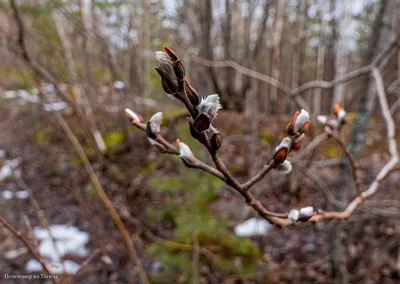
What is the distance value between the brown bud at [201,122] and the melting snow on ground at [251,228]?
11.4ft

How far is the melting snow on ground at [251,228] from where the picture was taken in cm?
390

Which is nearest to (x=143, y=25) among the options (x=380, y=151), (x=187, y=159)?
(x=380, y=151)

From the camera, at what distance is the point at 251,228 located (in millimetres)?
4043

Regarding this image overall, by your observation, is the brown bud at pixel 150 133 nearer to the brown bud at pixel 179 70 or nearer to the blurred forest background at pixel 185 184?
the brown bud at pixel 179 70

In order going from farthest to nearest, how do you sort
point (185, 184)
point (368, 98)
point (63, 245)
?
point (63, 245) < point (185, 184) < point (368, 98)

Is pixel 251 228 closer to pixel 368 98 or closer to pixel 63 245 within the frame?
pixel 368 98

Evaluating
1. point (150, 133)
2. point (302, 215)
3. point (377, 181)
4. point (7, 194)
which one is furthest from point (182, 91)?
point (7, 194)

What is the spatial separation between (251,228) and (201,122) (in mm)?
3778

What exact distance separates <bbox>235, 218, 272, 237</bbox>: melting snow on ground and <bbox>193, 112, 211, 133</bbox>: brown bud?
347 centimetres

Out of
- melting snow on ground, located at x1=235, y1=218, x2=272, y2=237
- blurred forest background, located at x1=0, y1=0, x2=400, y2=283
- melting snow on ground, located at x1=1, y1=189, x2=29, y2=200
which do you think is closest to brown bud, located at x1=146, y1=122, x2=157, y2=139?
blurred forest background, located at x1=0, y1=0, x2=400, y2=283

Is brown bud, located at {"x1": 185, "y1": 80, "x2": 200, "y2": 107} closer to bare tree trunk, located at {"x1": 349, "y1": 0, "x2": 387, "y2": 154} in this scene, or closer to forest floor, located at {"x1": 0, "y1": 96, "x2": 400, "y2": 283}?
forest floor, located at {"x1": 0, "y1": 96, "x2": 400, "y2": 283}

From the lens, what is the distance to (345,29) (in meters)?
8.59

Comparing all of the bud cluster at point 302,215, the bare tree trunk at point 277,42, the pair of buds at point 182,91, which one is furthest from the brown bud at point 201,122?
the bare tree trunk at point 277,42

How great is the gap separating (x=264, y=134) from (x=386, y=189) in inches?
108
